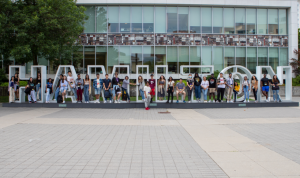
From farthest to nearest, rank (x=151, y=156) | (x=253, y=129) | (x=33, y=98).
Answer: (x=33, y=98) → (x=253, y=129) → (x=151, y=156)

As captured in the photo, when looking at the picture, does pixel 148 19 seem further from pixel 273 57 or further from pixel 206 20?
pixel 273 57

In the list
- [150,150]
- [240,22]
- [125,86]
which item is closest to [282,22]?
[240,22]

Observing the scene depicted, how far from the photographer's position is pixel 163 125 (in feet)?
31.4

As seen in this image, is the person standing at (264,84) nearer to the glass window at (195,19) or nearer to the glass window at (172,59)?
the glass window at (172,59)

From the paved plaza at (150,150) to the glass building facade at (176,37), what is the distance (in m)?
16.2

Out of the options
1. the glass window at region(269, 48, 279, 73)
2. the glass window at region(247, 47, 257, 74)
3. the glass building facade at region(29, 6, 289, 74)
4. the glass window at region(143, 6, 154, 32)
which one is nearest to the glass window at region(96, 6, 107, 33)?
the glass building facade at region(29, 6, 289, 74)

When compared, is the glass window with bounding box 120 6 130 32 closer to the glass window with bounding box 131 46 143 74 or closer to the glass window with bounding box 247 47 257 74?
the glass window with bounding box 131 46 143 74

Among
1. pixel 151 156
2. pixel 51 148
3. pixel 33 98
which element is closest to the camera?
pixel 151 156

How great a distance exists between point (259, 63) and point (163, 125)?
20.2 meters

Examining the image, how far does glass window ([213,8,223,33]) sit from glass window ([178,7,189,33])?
9.48 ft

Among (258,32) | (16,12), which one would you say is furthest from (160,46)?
(16,12)

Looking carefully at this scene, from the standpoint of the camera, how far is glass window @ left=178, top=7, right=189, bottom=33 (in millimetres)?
25078

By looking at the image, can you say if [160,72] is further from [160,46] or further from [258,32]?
[258,32]

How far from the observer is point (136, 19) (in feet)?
81.5
